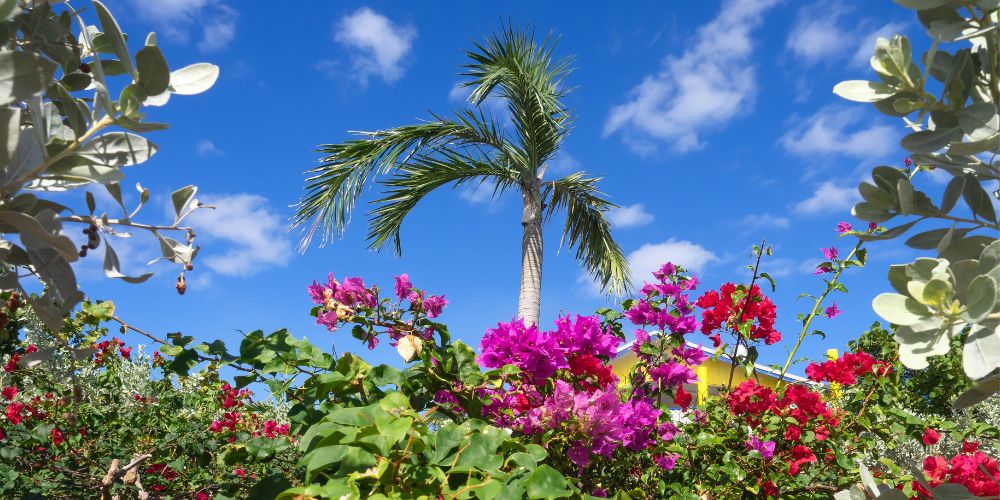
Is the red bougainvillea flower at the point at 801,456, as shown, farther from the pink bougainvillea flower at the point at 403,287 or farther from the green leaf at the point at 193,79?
the green leaf at the point at 193,79

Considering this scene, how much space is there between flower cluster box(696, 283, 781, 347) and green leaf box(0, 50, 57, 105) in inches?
112

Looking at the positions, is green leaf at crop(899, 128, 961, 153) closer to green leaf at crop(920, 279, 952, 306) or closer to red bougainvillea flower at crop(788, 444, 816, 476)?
green leaf at crop(920, 279, 952, 306)

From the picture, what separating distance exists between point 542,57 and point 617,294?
336 centimetres

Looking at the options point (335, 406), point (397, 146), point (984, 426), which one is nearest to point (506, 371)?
point (335, 406)

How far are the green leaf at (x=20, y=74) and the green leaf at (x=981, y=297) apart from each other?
1.19m

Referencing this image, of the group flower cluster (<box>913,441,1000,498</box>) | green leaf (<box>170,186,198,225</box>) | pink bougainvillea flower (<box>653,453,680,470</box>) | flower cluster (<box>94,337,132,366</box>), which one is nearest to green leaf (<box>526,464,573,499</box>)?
green leaf (<box>170,186,198,225</box>)

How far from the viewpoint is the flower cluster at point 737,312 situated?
10.4 feet

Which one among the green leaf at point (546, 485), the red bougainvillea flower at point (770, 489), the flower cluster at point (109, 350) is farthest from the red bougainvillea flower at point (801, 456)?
the flower cluster at point (109, 350)

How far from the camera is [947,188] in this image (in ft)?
3.79

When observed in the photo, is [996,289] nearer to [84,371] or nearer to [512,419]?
[512,419]

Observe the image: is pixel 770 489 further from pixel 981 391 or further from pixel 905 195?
pixel 905 195

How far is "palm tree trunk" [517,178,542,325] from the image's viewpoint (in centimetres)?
806

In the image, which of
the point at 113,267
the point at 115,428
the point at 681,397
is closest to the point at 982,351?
the point at 113,267

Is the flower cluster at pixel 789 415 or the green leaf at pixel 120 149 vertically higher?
the flower cluster at pixel 789 415
